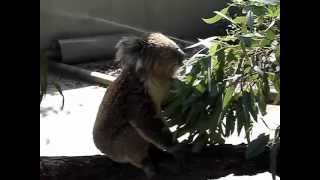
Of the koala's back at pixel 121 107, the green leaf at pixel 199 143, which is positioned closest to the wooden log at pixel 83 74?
the koala's back at pixel 121 107

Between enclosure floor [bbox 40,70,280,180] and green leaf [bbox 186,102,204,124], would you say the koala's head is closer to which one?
green leaf [bbox 186,102,204,124]

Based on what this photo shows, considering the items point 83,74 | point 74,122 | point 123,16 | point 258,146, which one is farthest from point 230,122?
point 123,16

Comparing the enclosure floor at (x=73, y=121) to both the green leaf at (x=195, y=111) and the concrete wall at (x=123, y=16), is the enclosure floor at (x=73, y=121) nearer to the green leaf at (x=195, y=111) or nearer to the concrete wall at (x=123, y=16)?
the green leaf at (x=195, y=111)

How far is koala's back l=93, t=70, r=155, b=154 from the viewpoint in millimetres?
3430

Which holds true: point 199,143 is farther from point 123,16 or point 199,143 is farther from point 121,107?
point 123,16

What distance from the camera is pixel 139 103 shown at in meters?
3.43

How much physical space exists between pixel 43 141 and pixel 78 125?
860 mm

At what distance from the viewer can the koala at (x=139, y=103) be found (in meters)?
3.41

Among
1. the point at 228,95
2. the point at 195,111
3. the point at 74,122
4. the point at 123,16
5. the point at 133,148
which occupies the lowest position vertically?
the point at 74,122

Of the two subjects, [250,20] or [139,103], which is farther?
[139,103]

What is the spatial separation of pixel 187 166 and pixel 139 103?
463mm

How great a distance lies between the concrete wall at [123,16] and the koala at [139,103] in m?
4.53
